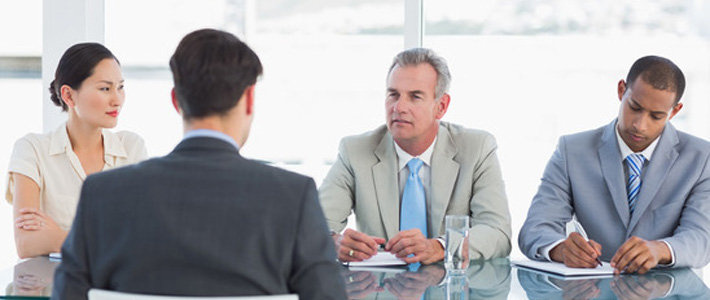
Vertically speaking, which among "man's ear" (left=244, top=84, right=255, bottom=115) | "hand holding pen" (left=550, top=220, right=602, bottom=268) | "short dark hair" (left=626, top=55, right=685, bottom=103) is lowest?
"hand holding pen" (left=550, top=220, right=602, bottom=268)

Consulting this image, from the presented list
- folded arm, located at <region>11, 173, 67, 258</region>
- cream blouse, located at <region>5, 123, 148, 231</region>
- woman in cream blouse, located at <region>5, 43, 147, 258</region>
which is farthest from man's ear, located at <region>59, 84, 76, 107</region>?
folded arm, located at <region>11, 173, 67, 258</region>

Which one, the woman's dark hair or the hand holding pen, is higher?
the woman's dark hair

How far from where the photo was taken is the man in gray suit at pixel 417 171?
320 cm

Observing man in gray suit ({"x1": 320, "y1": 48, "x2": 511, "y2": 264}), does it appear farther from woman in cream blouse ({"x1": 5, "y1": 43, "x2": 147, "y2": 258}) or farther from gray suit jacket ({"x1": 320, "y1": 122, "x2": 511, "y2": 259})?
woman in cream blouse ({"x1": 5, "y1": 43, "x2": 147, "y2": 258})

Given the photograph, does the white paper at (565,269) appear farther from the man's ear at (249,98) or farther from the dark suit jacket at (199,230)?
the man's ear at (249,98)

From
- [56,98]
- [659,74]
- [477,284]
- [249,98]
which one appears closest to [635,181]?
[659,74]

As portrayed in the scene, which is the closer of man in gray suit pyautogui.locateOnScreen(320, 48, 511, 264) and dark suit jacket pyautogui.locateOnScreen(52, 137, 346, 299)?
dark suit jacket pyautogui.locateOnScreen(52, 137, 346, 299)

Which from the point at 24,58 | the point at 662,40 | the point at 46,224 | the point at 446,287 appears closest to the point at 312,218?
the point at 446,287

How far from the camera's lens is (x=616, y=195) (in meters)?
3.15

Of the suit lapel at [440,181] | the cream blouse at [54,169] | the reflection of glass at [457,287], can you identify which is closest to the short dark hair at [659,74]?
the suit lapel at [440,181]

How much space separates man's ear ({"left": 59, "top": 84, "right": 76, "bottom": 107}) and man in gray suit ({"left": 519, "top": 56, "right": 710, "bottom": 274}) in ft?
6.11

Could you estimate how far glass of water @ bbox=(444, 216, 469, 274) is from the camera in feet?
8.34

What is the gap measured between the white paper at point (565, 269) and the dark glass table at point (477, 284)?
0.04 m

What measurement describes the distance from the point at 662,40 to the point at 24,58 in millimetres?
3633
